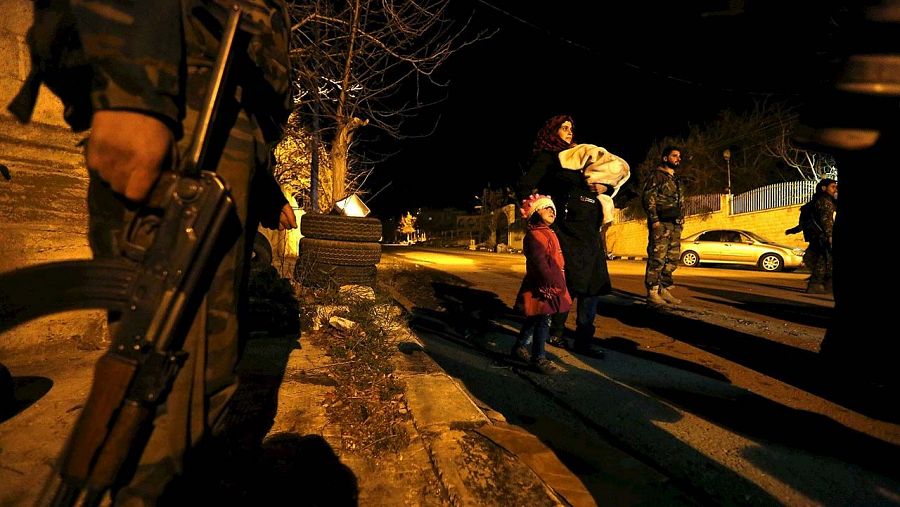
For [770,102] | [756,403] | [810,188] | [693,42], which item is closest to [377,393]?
[756,403]

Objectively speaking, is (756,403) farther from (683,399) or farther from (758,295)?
(758,295)

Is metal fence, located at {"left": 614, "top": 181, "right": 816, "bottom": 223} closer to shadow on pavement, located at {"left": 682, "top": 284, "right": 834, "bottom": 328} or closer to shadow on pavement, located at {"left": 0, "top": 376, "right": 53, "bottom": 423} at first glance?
shadow on pavement, located at {"left": 682, "top": 284, "right": 834, "bottom": 328}

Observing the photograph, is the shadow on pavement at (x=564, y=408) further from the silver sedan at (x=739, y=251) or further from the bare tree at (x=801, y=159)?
the bare tree at (x=801, y=159)

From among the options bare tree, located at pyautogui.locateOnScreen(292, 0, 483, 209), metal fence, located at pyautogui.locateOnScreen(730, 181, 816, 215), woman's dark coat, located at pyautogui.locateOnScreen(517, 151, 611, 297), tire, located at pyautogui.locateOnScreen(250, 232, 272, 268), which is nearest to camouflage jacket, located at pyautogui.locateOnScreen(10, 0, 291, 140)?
woman's dark coat, located at pyautogui.locateOnScreen(517, 151, 611, 297)

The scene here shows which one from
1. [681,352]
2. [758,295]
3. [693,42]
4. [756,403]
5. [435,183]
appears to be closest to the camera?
[756,403]

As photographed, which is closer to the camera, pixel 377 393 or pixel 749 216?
pixel 377 393

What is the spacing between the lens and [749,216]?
61.3 feet

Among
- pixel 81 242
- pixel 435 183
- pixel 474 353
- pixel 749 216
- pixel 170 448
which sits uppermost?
pixel 435 183

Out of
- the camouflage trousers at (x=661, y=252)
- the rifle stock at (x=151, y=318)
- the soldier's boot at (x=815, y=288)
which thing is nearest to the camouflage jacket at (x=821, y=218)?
the soldier's boot at (x=815, y=288)

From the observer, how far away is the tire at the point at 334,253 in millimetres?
4914

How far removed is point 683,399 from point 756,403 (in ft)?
1.33

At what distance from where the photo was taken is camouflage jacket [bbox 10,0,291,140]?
0.99 metres

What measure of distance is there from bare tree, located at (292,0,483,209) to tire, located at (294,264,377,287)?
7.70 ft

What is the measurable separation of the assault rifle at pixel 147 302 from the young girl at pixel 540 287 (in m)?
2.32
